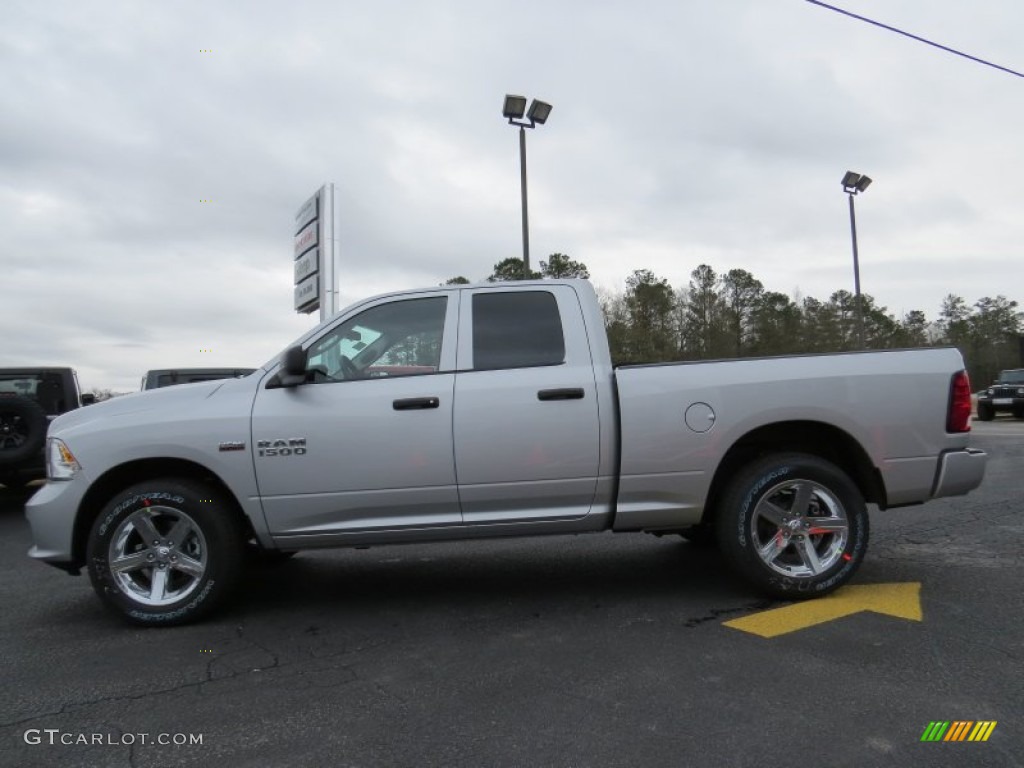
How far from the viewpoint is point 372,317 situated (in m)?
4.52

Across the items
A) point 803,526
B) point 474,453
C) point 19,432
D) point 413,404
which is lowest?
point 803,526

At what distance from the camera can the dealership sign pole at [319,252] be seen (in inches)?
596

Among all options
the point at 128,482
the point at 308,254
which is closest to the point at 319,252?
the point at 308,254

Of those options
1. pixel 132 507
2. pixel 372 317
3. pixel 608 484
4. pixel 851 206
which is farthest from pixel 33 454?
pixel 851 206

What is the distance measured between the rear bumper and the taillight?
0.17 metres

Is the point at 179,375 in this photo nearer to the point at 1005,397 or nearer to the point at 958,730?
the point at 958,730

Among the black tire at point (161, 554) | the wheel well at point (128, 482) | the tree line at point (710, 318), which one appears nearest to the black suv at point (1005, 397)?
the tree line at point (710, 318)

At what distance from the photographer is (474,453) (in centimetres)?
420

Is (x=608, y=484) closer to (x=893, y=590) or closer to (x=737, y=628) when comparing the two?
(x=737, y=628)

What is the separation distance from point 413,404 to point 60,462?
81.7 inches

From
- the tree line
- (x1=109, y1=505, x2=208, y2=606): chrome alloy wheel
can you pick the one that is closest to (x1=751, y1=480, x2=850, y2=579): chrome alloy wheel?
(x1=109, y1=505, x2=208, y2=606): chrome alloy wheel

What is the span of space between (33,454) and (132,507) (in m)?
5.02

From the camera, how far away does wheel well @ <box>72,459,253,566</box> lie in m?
4.24

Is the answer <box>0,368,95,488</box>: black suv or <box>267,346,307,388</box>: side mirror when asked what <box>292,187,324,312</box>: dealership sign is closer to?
<box>0,368,95,488</box>: black suv
